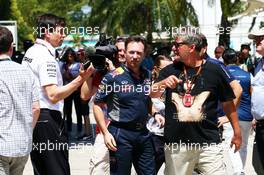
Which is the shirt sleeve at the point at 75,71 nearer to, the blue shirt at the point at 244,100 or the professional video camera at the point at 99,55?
the blue shirt at the point at 244,100

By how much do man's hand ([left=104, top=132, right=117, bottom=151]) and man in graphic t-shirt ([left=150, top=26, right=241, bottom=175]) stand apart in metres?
0.47

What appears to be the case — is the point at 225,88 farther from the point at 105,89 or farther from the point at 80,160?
the point at 80,160

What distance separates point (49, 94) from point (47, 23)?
651 mm

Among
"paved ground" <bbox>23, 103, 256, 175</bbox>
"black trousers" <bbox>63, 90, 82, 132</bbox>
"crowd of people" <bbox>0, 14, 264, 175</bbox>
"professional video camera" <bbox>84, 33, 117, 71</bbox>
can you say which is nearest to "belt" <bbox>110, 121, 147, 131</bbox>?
"crowd of people" <bbox>0, 14, 264, 175</bbox>

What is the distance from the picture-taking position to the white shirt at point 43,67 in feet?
A: 16.2

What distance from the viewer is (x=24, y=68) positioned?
452cm

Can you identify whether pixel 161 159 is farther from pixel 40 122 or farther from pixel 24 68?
pixel 24 68

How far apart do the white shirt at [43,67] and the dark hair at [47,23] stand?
94 mm

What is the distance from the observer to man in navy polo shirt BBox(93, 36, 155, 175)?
504cm

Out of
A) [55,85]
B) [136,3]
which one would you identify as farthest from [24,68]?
[136,3]

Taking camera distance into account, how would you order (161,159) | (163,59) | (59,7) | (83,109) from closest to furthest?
(161,159)
(163,59)
(83,109)
(59,7)

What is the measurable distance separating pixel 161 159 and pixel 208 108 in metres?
1.28

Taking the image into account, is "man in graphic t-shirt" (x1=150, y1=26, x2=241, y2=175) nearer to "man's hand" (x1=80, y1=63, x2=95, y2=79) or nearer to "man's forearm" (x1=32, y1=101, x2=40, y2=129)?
"man's hand" (x1=80, y1=63, x2=95, y2=79)

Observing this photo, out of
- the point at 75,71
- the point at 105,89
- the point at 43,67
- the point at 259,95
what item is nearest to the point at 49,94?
the point at 43,67
